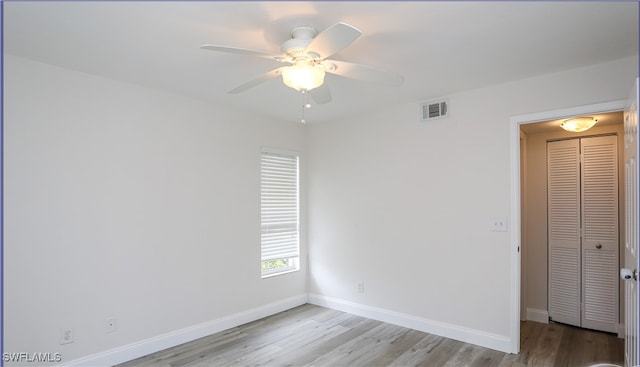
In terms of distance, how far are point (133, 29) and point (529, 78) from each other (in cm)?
312

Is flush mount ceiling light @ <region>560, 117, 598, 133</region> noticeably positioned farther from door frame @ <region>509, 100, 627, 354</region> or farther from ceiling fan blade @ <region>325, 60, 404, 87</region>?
ceiling fan blade @ <region>325, 60, 404, 87</region>

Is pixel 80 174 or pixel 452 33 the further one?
pixel 80 174

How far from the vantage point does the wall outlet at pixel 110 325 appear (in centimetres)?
290

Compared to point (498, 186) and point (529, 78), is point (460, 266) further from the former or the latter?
point (529, 78)

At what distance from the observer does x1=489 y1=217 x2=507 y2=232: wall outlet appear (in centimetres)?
316

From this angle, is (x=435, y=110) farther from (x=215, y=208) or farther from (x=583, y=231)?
(x=215, y=208)

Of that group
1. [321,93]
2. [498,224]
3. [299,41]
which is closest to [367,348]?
[498,224]

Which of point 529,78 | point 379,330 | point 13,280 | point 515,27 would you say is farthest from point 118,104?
point 529,78

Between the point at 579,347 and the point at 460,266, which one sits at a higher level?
the point at 460,266

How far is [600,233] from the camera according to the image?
12.1 feet

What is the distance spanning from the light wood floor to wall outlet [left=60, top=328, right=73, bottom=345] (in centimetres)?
52

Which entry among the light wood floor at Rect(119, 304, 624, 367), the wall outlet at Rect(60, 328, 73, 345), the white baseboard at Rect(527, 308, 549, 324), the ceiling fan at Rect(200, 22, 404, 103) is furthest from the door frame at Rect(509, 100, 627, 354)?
the wall outlet at Rect(60, 328, 73, 345)

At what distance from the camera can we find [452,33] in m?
2.17

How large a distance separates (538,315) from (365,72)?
145 inches
